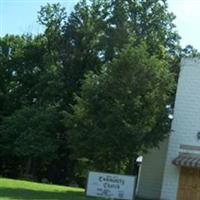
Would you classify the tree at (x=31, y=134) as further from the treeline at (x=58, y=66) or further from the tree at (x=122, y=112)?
the tree at (x=122, y=112)

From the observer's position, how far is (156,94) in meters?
35.0

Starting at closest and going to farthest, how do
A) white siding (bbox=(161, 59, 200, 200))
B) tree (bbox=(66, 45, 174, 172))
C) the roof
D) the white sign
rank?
1. the white sign
2. tree (bbox=(66, 45, 174, 172))
3. the roof
4. white siding (bbox=(161, 59, 200, 200))

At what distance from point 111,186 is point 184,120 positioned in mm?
17090

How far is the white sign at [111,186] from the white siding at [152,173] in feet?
63.3

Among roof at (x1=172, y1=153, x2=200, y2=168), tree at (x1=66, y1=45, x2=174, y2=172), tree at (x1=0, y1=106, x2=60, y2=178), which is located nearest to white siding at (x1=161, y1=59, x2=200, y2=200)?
roof at (x1=172, y1=153, x2=200, y2=168)

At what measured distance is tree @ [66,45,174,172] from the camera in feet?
110

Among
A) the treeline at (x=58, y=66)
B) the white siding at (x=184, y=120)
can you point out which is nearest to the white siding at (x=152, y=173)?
the treeline at (x=58, y=66)

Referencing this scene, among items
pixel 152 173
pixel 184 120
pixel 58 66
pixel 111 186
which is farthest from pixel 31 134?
pixel 111 186

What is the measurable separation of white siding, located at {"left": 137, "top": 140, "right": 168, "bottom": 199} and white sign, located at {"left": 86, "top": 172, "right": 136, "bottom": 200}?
19308 mm

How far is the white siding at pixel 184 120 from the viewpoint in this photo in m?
37.0

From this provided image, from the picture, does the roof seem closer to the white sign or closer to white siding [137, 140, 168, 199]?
white siding [137, 140, 168, 199]

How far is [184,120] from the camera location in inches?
1465

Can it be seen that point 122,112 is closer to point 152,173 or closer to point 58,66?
point 152,173

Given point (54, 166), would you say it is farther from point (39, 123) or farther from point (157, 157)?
point (157, 157)
